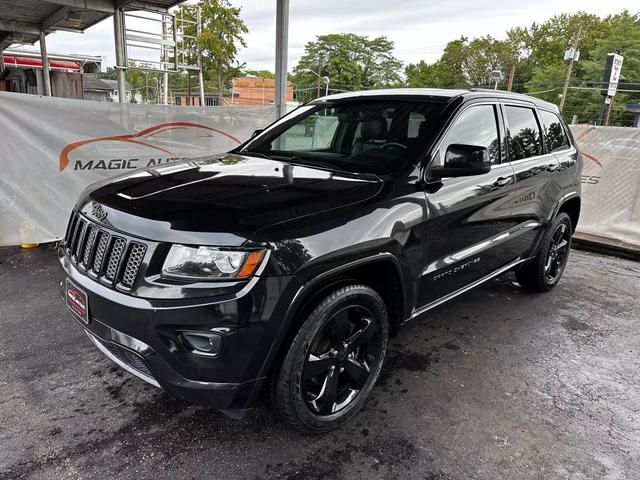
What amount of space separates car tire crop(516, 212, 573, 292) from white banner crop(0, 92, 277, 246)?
14.2ft

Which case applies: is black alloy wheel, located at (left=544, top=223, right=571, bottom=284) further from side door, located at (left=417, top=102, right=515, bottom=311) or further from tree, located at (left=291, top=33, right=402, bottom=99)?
tree, located at (left=291, top=33, right=402, bottom=99)

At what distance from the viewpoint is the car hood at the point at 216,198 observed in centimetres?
193

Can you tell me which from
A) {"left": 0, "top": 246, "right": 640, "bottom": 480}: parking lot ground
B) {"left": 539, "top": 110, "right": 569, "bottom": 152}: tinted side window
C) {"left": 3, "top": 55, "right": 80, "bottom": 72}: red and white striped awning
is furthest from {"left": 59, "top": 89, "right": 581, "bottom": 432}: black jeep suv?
{"left": 3, "top": 55, "right": 80, "bottom": 72}: red and white striped awning

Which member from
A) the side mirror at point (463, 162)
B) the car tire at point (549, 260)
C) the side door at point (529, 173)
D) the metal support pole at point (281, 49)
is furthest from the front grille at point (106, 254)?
the metal support pole at point (281, 49)

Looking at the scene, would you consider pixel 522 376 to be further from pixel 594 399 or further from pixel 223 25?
pixel 223 25

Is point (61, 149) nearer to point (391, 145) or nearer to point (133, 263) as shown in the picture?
point (133, 263)

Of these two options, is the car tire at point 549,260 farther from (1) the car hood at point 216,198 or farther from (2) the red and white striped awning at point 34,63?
(2) the red and white striped awning at point 34,63

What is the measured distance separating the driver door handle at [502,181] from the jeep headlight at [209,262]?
2076 millimetres

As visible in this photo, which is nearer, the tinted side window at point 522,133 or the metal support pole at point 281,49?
the tinted side window at point 522,133

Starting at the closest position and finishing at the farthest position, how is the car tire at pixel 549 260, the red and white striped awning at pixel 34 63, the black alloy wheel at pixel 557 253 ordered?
the car tire at pixel 549 260 < the black alloy wheel at pixel 557 253 < the red and white striped awning at pixel 34 63

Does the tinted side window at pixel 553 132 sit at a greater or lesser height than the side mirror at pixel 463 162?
greater

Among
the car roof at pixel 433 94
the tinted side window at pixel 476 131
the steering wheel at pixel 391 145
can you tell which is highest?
the car roof at pixel 433 94

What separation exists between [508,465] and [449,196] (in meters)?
1.49

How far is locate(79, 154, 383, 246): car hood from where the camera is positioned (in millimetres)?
1926
